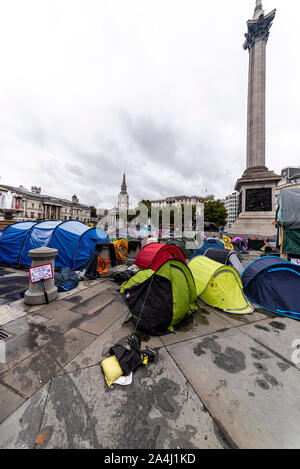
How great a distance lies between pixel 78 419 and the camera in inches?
80.7

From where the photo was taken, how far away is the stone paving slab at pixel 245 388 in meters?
1.98

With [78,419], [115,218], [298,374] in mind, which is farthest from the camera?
[115,218]

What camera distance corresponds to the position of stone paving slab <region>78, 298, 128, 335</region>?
3895 millimetres

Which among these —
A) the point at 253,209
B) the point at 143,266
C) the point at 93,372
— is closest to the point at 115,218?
the point at 253,209

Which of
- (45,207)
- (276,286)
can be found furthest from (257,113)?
(45,207)

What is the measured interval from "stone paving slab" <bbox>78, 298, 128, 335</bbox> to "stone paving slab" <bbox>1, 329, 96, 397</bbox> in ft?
0.77

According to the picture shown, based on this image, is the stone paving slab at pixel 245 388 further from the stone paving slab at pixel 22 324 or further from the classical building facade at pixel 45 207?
the classical building facade at pixel 45 207

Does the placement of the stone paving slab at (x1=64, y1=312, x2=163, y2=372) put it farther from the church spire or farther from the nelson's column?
the church spire

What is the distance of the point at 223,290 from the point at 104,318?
3.60 m

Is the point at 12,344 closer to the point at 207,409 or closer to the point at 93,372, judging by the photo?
the point at 93,372

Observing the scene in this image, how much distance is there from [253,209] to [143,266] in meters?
17.0

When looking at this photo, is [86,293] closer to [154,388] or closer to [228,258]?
[154,388]

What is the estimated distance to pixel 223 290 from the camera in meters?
5.05

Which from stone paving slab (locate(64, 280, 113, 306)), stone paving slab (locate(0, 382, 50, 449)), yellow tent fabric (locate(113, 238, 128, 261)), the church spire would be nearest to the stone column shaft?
the church spire
